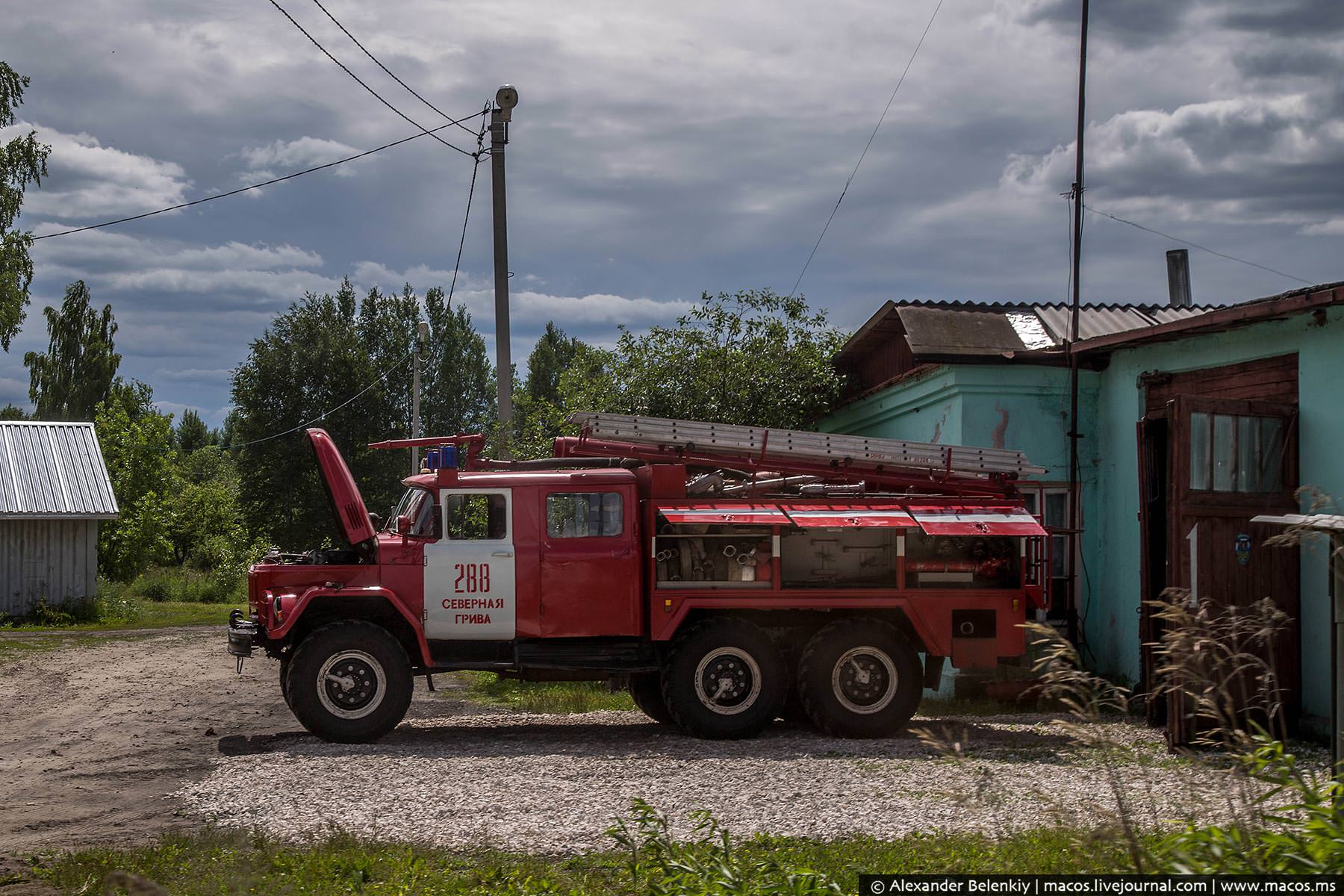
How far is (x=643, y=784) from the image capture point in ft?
29.0

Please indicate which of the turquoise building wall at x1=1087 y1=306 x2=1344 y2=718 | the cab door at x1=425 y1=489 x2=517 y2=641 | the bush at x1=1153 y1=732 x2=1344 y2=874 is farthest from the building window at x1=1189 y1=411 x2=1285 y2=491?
the bush at x1=1153 y1=732 x2=1344 y2=874

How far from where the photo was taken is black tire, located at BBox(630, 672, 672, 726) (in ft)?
40.0

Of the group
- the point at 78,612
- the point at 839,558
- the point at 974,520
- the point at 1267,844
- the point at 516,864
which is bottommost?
the point at 78,612

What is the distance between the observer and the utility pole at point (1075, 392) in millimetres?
14469

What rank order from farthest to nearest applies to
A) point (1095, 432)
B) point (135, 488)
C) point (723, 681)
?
point (135, 488) → point (1095, 432) → point (723, 681)

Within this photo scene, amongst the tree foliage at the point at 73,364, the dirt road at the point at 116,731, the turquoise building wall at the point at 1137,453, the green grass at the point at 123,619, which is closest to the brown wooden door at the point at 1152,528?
the turquoise building wall at the point at 1137,453

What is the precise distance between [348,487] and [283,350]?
43.6 meters

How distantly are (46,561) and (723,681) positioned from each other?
2140 centimetres

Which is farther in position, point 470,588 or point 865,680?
point 865,680

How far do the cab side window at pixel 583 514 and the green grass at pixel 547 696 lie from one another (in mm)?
1892

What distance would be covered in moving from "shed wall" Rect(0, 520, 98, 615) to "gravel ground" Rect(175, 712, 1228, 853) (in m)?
18.6

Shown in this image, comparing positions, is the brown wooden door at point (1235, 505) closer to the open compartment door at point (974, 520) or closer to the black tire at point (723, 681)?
the open compartment door at point (974, 520)

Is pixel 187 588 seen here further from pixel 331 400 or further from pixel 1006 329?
pixel 1006 329

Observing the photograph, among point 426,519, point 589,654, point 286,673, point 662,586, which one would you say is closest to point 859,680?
point 662,586
